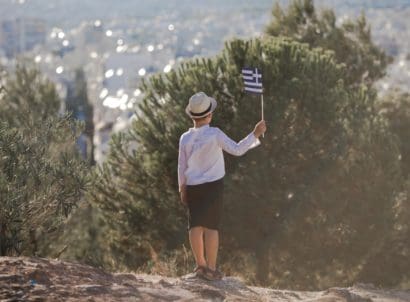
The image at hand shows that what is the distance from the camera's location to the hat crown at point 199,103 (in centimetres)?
579

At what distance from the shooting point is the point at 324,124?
Answer: 42.6 feet

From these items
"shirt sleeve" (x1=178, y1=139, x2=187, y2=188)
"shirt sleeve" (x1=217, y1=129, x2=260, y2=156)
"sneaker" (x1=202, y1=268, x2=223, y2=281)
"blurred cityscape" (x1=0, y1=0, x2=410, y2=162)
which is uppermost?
"blurred cityscape" (x1=0, y1=0, x2=410, y2=162)

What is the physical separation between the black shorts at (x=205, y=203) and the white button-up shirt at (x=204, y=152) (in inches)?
1.9

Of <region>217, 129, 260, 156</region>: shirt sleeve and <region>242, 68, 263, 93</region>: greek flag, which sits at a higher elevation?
<region>242, 68, 263, 93</region>: greek flag

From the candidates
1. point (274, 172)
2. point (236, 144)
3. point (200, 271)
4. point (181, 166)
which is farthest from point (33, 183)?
point (274, 172)

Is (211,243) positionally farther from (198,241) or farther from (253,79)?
(253,79)

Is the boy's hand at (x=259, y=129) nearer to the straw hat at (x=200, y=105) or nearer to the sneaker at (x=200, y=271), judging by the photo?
the straw hat at (x=200, y=105)

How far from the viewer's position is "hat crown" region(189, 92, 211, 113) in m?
5.79

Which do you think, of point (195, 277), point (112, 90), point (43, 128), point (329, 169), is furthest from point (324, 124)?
point (112, 90)

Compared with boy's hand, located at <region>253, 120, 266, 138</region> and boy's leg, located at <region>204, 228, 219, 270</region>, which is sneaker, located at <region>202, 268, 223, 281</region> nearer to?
boy's leg, located at <region>204, 228, 219, 270</region>

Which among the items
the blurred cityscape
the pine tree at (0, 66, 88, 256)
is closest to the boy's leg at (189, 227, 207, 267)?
the pine tree at (0, 66, 88, 256)

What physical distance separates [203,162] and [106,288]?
1.17m

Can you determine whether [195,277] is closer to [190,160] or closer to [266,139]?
[190,160]

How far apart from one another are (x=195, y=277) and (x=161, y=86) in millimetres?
7018
